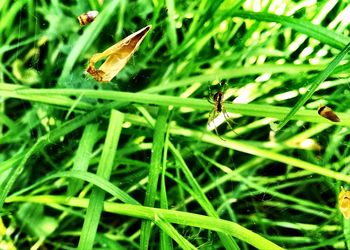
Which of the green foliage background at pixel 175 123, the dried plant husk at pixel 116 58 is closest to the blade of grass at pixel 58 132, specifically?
the green foliage background at pixel 175 123

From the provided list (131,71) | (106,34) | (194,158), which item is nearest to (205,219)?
(194,158)

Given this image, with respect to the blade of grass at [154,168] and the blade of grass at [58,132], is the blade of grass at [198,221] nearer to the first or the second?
the blade of grass at [154,168]

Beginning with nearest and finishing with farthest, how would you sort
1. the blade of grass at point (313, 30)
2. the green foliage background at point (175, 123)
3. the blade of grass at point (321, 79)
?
the blade of grass at point (321, 79) → the blade of grass at point (313, 30) → the green foliage background at point (175, 123)

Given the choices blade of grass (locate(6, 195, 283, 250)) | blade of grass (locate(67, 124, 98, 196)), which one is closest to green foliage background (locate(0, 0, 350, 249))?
blade of grass (locate(67, 124, 98, 196))

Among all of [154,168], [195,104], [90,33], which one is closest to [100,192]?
[154,168]

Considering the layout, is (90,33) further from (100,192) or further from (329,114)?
(329,114)

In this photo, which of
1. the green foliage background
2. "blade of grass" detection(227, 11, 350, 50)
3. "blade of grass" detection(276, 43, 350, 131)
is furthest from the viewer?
the green foliage background

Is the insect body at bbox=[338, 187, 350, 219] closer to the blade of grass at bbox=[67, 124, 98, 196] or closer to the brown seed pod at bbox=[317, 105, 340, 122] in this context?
the brown seed pod at bbox=[317, 105, 340, 122]
